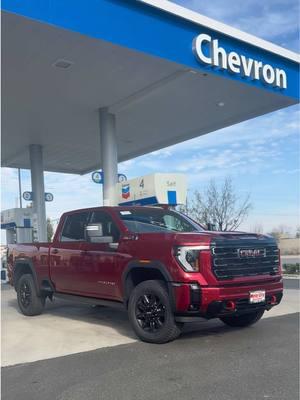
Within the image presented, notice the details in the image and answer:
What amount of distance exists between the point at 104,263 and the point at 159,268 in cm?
129

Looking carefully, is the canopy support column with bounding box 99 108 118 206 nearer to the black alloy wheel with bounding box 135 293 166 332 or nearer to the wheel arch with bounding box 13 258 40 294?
the wheel arch with bounding box 13 258 40 294

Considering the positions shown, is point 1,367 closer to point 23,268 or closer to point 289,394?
point 289,394

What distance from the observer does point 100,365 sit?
5.81 m

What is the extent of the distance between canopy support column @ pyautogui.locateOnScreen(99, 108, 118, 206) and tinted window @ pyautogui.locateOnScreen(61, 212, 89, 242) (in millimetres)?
7794

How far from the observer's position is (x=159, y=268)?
6.64m

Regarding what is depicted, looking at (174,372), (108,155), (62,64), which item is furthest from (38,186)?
(174,372)

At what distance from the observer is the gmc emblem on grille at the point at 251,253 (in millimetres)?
6776

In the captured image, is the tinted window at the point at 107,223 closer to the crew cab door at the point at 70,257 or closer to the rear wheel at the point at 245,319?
the crew cab door at the point at 70,257

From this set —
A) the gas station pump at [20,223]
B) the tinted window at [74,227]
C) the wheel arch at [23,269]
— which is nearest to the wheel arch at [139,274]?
the tinted window at [74,227]

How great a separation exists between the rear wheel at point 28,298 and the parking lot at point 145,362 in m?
0.69

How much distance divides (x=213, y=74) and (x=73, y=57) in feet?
12.4

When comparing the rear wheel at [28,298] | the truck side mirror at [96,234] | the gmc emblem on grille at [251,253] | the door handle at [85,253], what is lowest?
the rear wheel at [28,298]

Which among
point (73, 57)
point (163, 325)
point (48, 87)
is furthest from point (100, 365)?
point (48, 87)

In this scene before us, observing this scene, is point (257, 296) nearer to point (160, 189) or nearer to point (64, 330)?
point (64, 330)
